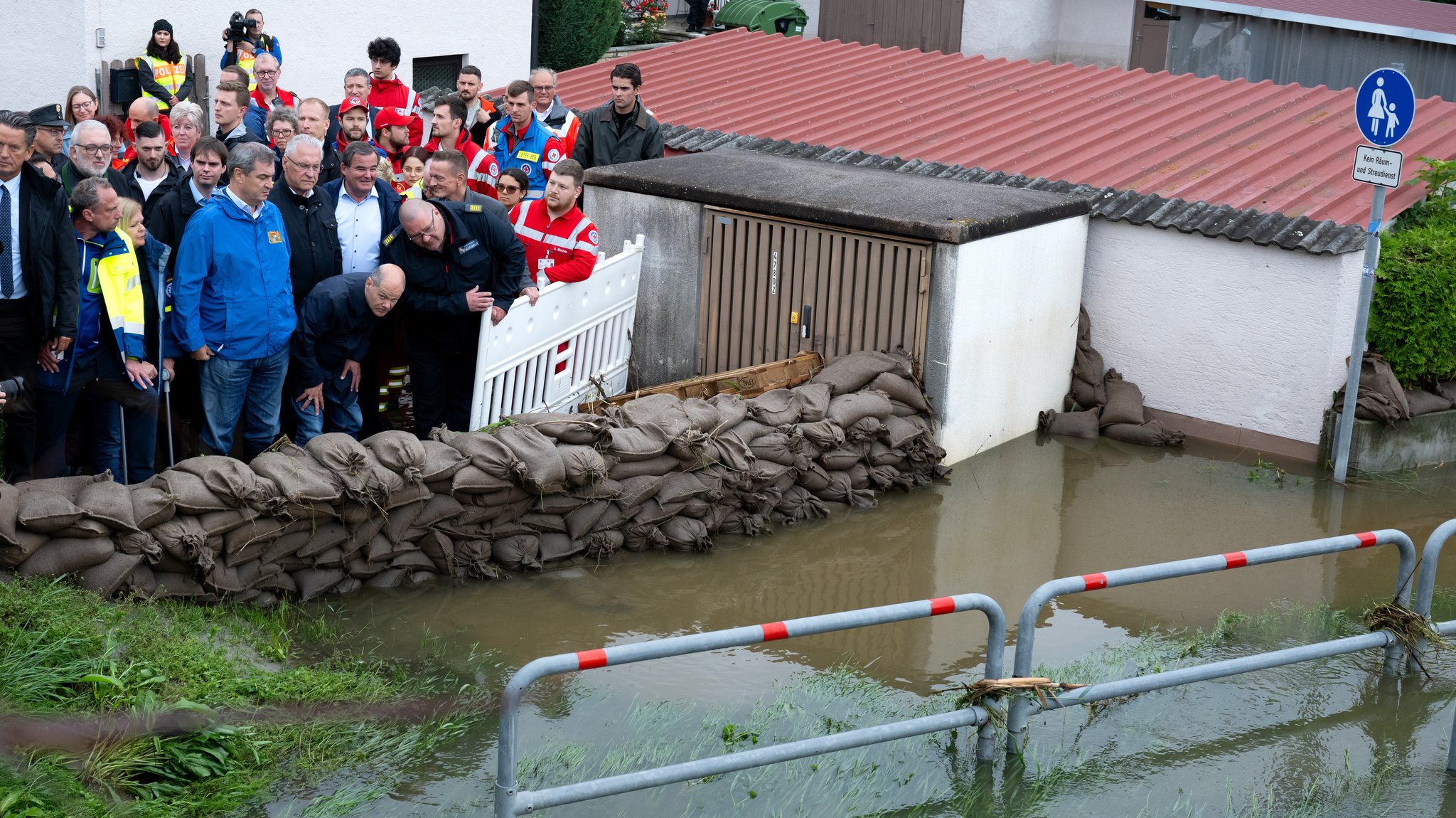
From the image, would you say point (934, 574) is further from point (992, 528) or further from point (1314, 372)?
point (1314, 372)

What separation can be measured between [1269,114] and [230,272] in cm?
857

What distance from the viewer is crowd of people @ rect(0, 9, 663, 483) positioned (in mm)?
6535

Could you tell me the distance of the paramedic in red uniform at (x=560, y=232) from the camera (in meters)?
8.26

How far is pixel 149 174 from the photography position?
305 inches

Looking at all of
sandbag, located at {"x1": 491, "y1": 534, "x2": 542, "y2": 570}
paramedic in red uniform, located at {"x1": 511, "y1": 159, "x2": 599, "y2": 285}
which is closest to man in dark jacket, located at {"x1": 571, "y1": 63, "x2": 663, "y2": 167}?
paramedic in red uniform, located at {"x1": 511, "y1": 159, "x2": 599, "y2": 285}

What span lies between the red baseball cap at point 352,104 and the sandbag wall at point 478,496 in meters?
3.44

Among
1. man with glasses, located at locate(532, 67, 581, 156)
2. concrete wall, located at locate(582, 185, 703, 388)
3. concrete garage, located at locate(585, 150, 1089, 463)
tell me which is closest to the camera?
concrete garage, located at locate(585, 150, 1089, 463)

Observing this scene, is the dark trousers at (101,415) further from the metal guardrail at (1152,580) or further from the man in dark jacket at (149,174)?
the metal guardrail at (1152,580)

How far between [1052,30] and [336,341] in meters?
16.1

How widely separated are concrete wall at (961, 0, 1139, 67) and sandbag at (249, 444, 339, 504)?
15.7 metres

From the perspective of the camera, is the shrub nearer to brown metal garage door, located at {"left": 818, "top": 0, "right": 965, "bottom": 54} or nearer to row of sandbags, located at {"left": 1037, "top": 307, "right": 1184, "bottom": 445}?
row of sandbags, located at {"left": 1037, "top": 307, "right": 1184, "bottom": 445}

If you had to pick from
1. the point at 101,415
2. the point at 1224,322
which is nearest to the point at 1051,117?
the point at 1224,322

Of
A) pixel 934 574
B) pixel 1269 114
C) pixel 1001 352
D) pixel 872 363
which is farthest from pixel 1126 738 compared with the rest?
pixel 1269 114

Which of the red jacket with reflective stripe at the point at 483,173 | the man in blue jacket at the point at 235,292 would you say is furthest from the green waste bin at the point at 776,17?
the man in blue jacket at the point at 235,292
